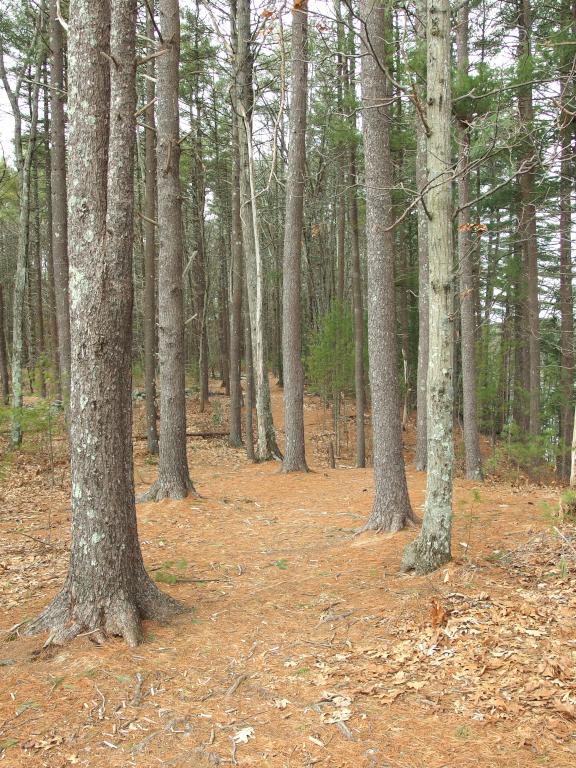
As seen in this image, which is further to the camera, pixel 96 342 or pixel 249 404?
pixel 249 404

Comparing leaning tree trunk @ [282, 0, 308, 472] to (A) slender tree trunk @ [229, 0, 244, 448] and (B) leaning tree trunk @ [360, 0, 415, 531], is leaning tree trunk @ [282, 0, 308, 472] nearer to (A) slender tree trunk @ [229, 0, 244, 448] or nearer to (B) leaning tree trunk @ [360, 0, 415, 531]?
(A) slender tree trunk @ [229, 0, 244, 448]

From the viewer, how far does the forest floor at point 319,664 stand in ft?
9.98

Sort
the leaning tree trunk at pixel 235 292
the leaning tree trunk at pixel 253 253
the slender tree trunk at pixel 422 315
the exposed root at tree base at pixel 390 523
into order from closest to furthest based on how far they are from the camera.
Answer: the exposed root at tree base at pixel 390 523, the slender tree trunk at pixel 422 315, the leaning tree trunk at pixel 253 253, the leaning tree trunk at pixel 235 292

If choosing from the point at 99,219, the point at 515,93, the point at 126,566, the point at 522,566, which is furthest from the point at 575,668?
the point at 515,93

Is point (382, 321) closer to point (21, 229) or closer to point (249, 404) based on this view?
point (249, 404)

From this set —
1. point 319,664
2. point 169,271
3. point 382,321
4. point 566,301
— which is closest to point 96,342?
point 319,664

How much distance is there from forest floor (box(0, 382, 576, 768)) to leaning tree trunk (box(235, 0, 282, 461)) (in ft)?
22.1

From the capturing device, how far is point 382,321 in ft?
23.5

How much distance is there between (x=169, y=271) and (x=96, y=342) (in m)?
5.07

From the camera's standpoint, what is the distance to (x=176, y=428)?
9258 mm

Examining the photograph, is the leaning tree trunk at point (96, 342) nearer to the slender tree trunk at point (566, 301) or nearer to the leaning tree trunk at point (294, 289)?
the leaning tree trunk at point (294, 289)

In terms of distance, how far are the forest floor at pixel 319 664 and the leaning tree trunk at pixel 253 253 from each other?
6743mm

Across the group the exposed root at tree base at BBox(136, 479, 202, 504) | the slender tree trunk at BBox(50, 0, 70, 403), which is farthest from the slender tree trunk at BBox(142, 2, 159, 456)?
the exposed root at tree base at BBox(136, 479, 202, 504)

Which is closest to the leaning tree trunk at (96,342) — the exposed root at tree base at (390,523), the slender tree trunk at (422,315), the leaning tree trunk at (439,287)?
the leaning tree trunk at (439,287)
